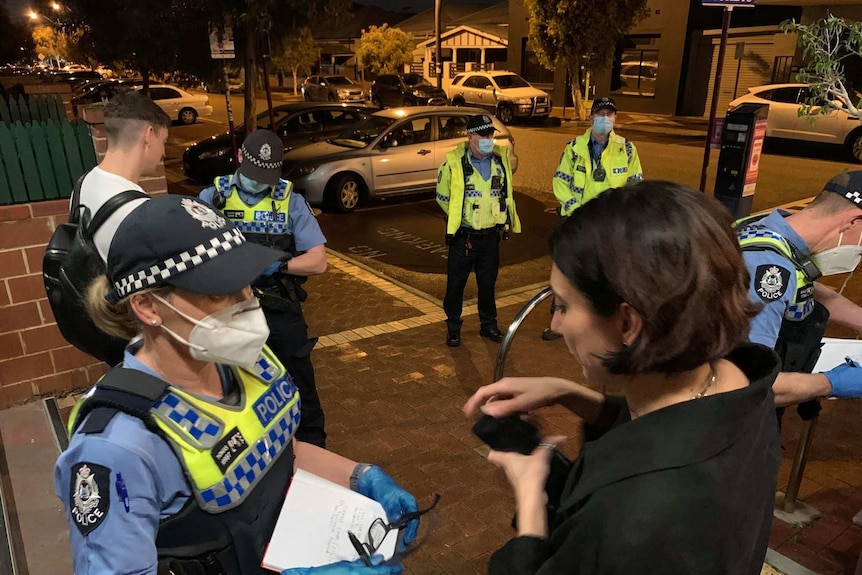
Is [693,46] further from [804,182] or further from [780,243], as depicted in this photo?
[780,243]

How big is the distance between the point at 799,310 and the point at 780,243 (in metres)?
0.36

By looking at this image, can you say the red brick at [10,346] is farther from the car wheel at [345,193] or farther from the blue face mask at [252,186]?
the car wheel at [345,193]

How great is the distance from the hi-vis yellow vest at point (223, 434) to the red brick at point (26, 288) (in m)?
3.37

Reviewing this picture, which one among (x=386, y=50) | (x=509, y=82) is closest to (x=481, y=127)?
(x=509, y=82)

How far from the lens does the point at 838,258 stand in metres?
2.74

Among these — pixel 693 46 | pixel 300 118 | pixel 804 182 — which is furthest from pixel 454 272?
pixel 693 46

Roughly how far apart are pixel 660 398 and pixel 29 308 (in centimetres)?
458

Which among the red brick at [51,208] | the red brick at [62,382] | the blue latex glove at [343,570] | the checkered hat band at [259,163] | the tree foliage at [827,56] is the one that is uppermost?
the tree foliage at [827,56]

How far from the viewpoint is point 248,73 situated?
12508 mm

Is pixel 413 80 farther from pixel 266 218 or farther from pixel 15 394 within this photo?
pixel 266 218

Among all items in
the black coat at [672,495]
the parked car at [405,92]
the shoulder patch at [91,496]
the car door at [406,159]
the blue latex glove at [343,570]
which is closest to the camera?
the black coat at [672,495]

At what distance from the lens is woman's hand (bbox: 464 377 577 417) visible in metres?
1.69

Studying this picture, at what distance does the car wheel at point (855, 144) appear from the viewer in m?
14.7

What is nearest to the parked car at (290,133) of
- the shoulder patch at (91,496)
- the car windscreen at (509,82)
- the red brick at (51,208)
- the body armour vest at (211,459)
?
the red brick at (51,208)
